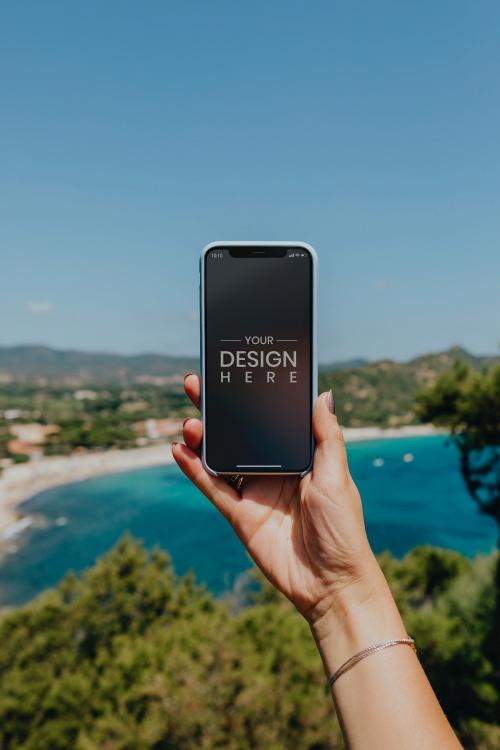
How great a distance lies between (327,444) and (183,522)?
35051 millimetres

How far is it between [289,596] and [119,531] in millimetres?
33981

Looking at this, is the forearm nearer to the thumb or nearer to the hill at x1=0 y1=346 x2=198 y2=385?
the thumb

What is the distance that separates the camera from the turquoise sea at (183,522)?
1030 inches

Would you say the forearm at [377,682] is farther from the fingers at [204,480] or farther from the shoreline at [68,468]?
the shoreline at [68,468]

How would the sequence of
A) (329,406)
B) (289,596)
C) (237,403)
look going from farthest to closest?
(237,403) < (329,406) < (289,596)

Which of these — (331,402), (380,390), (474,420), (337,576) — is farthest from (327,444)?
(380,390)

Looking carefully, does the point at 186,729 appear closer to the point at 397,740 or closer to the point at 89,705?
the point at 89,705

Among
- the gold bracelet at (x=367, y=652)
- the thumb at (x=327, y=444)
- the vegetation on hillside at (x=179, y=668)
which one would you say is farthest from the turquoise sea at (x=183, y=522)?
the gold bracelet at (x=367, y=652)

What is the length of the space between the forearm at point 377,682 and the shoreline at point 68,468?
36.6 meters

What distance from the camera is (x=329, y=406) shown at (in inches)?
54.9

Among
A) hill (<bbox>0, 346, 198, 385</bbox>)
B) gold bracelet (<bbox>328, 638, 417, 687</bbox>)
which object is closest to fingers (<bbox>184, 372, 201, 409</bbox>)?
gold bracelet (<bbox>328, 638, 417, 687</bbox>)

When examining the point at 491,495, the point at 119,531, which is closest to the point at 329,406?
the point at 491,495

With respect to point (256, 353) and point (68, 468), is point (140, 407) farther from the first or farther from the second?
point (256, 353)

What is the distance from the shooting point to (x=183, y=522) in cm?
3475
